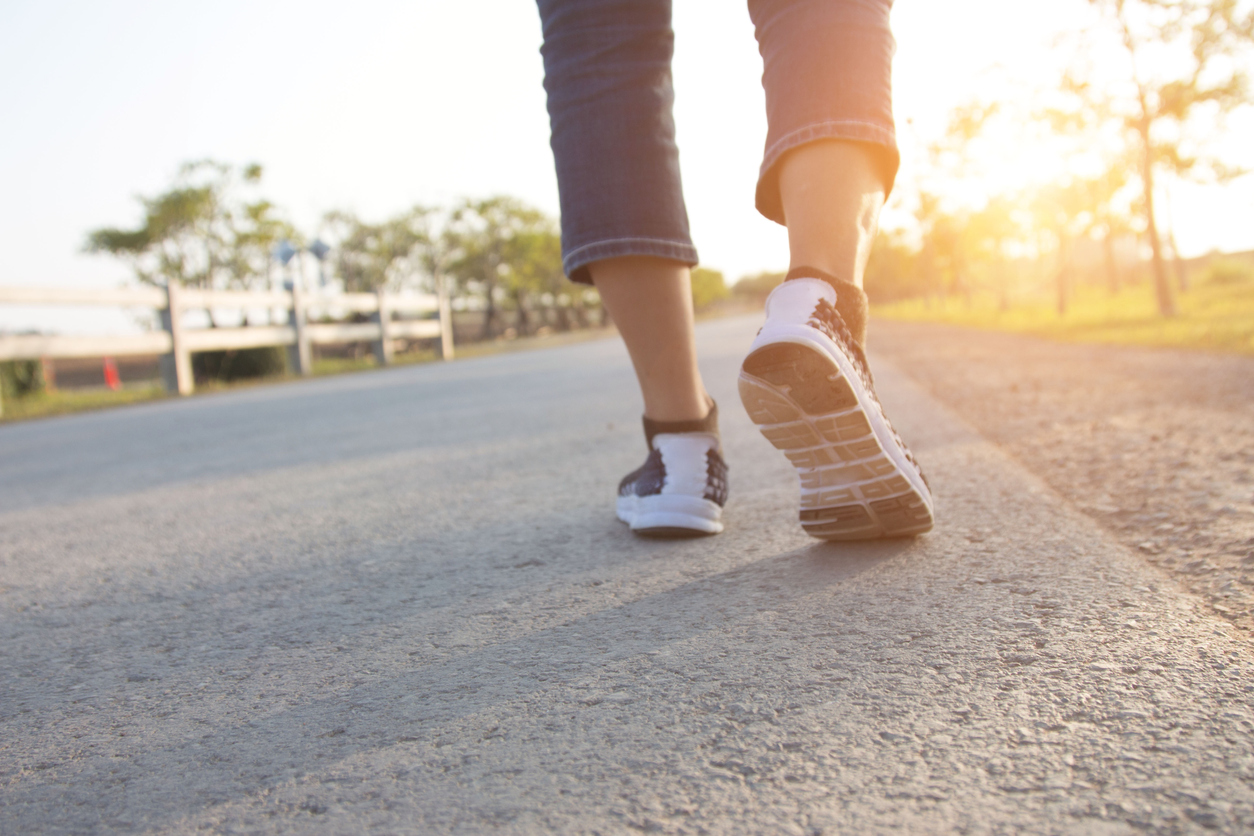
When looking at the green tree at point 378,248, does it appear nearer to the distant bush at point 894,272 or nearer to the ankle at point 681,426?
the distant bush at point 894,272

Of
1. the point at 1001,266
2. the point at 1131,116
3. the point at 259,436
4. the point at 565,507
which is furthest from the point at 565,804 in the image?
the point at 1001,266

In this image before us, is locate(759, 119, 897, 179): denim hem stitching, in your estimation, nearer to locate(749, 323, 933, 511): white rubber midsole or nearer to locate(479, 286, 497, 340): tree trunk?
locate(749, 323, 933, 511): white rubber midsole

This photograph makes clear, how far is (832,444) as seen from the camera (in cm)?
111

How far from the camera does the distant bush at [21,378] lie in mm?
9500

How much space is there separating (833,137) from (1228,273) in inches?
1133

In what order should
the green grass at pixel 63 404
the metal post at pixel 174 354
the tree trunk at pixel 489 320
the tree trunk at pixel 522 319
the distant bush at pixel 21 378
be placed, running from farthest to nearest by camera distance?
the tree trunk at pixel 489 320, the tree trunk at pixel 522 319, the distant bush at pixel 21 378, the metal post at pixel 174 354, the green grass at pixel 63 404

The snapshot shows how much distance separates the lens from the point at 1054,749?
2.06ft

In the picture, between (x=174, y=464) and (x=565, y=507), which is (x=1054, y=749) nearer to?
(x=565, y=507)

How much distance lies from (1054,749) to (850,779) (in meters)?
0.16

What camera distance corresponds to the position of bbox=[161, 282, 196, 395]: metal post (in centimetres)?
790

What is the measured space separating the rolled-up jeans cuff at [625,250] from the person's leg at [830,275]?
7.1 inches

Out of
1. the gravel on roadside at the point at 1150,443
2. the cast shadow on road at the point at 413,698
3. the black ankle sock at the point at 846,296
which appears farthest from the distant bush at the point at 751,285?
the cast shadow on road at the point at 413,698

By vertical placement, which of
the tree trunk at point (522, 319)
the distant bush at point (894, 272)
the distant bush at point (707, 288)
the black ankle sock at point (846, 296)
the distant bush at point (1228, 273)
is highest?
the distant bush at point (707, 288)

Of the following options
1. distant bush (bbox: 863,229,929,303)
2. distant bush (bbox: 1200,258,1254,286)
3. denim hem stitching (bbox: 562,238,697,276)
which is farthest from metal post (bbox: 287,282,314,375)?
distant bush (bbox: 863,229,929,303)
